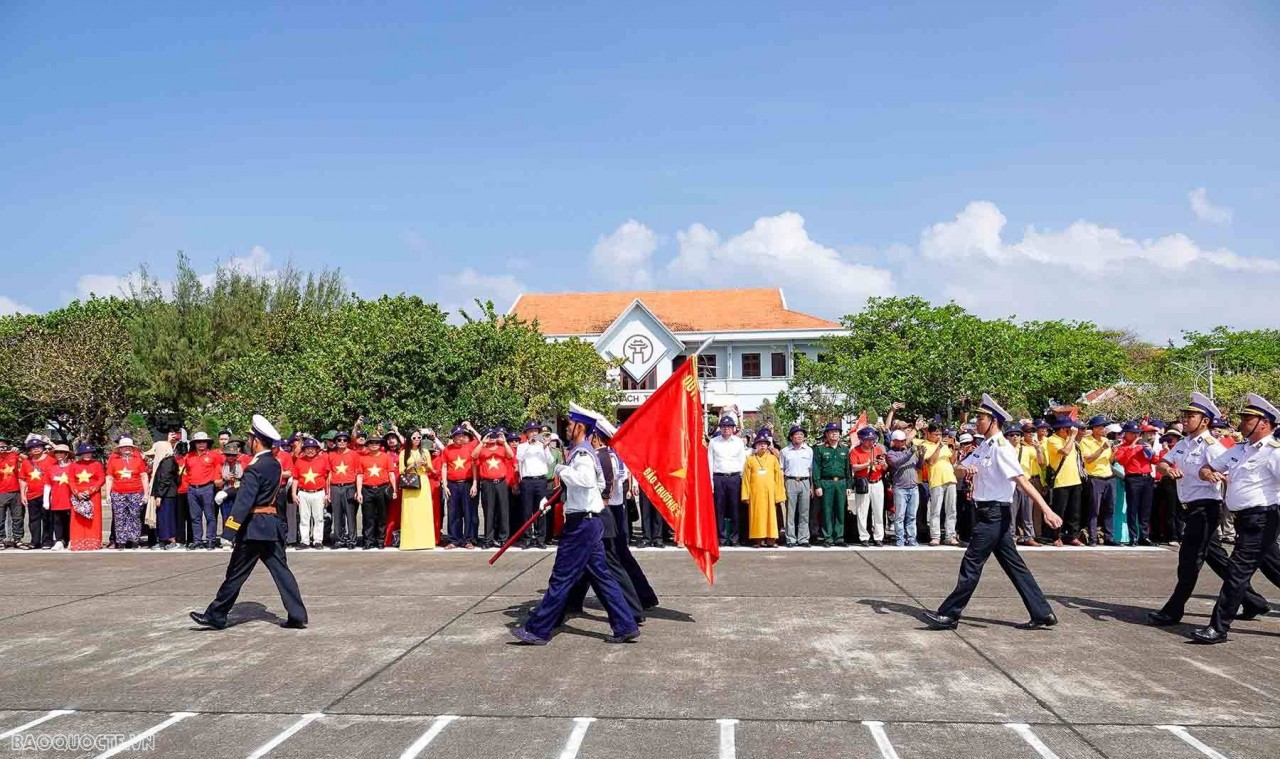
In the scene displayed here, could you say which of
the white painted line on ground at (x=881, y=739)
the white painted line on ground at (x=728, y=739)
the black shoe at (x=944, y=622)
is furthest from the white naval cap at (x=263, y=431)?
the black shoe at (x=944, y=622)

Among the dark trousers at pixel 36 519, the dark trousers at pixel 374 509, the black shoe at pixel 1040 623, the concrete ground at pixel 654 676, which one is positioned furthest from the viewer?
the dark trousers at pixel 36 519

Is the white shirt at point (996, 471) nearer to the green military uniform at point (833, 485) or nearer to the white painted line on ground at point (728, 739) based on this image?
the white painted line on ground at point (728, 739)

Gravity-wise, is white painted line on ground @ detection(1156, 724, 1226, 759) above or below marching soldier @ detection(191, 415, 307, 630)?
below

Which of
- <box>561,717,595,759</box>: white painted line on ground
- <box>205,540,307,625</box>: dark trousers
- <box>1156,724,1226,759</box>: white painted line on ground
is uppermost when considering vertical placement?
<box>205,540,307,625</box>: dark trousers

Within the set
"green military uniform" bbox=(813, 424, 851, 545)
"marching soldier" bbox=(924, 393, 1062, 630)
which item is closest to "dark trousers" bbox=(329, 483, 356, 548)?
"green military uniform" bbox=(813, 424, 851, 545)

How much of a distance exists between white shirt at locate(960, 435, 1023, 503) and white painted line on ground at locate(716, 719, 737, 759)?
12.3ft

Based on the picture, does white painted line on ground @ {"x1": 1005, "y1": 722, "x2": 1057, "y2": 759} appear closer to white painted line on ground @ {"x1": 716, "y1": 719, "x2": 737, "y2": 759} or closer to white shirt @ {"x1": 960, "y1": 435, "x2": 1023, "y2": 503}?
white painted line on ground @ {"x1": 716, "y1": 719, "x2": 737, "y2": 759}

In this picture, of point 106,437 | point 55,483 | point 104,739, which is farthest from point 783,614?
point 106,437

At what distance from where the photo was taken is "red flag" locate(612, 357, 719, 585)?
8.52m

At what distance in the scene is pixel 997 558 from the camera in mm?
8094

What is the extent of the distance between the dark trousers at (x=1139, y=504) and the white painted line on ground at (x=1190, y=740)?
991cm

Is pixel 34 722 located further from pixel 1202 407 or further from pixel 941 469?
pixel 941 469

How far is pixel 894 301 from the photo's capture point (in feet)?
161

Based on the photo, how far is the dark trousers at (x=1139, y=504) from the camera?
14.3m
